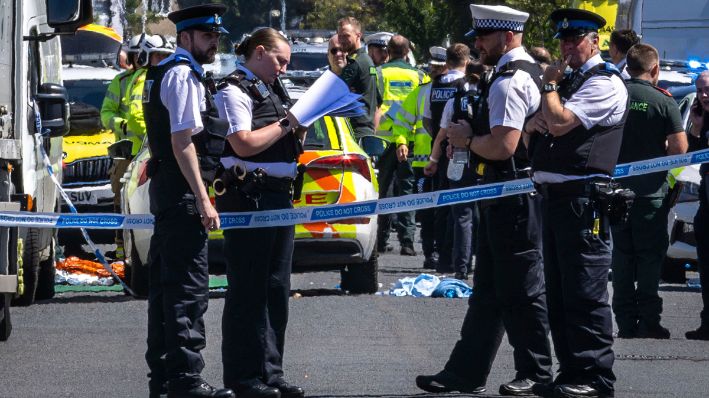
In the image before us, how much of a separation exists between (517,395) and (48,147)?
16.3 ft

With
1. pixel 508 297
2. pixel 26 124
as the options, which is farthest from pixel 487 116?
pixel 26 124

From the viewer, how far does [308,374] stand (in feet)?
28.6

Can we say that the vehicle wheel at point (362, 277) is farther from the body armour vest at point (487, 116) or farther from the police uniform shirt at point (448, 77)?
the body armour vest at point (487, 116)

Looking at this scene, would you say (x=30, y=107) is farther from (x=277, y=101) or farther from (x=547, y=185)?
(x=547, y=185)

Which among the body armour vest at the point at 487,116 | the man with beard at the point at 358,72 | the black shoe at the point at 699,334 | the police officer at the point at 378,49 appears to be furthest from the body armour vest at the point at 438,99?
the body armour vest at the point at 487,116

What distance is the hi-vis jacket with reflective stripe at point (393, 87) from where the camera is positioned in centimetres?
1580

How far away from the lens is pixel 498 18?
7.77 metres

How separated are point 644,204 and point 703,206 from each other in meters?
0.41

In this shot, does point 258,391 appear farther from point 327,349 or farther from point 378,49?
point 378,49

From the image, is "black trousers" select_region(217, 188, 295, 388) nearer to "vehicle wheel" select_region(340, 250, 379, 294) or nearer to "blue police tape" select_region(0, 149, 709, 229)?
"blue police tape" select_region(0, 149, 709, 229)

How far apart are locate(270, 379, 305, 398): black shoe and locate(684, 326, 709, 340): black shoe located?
3.69m

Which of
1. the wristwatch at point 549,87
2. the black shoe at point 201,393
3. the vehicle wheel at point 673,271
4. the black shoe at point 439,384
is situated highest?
the wristwatch at point 549,87

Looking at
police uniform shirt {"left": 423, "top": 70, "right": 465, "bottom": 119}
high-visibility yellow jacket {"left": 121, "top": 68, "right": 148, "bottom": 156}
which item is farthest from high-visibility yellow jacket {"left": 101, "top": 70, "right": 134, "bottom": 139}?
police uniform shirt {"left": 423, "top": 70, "right": 465, "bottom": 119}

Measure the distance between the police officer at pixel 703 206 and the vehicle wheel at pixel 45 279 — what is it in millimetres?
4957
